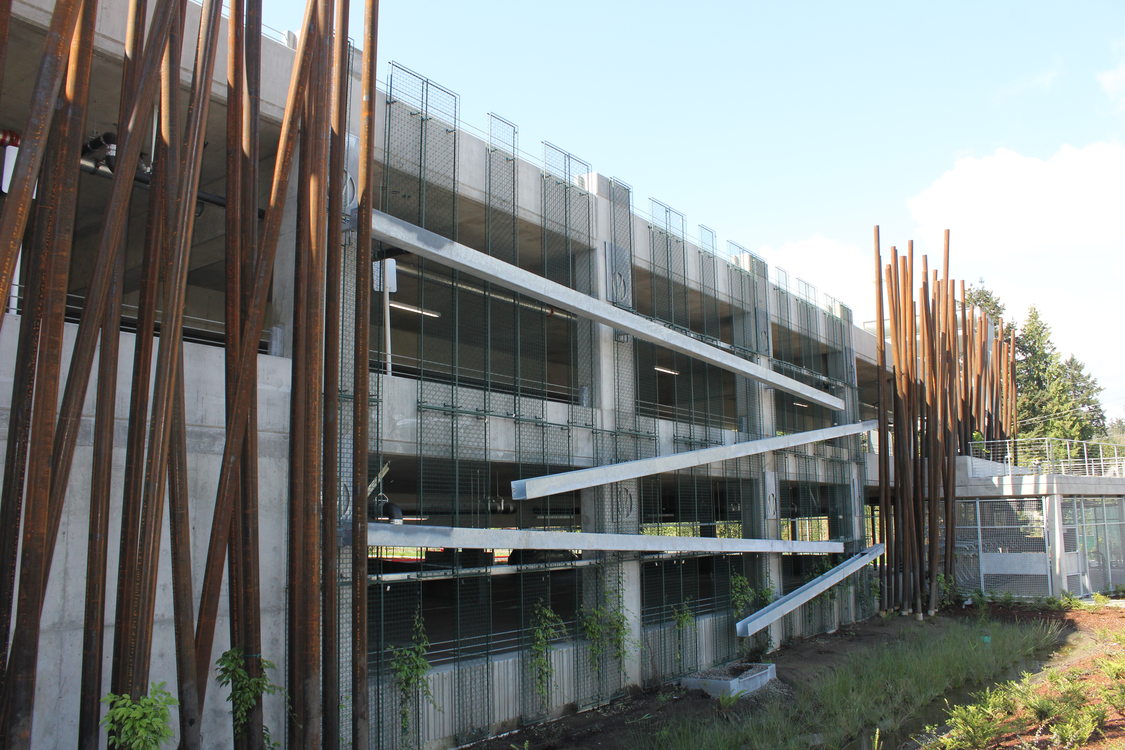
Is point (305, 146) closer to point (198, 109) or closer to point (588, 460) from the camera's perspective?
point (198, 109)

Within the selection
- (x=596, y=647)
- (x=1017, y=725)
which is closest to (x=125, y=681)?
(x=596, y=647)

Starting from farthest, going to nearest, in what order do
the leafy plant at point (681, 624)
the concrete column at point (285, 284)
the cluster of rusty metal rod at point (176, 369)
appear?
1. the leafy plant at point (681, 624)
2. the concrete column at point (285, 284)
3. the cluster of rusty metal rod at point (176, 369)

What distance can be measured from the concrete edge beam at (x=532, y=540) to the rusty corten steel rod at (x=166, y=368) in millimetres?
3115

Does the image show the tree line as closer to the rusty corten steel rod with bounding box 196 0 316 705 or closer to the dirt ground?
the dirt ground

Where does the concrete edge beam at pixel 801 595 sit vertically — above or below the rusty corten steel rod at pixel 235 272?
below

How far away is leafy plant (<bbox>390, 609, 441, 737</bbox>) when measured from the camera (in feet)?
37.2

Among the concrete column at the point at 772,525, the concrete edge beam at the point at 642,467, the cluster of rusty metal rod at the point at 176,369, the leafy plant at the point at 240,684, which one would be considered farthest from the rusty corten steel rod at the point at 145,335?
the concrete column at the point at 772,525

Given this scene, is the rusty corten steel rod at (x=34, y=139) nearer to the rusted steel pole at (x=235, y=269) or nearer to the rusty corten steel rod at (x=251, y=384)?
the rusted steel pole at (x=235, y=269)

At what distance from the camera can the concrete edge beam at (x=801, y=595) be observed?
18.9 metres

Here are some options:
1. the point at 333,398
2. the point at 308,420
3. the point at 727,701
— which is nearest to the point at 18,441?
the point at 308,420

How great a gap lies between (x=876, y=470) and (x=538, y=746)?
818 inches

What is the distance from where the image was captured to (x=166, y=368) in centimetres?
812

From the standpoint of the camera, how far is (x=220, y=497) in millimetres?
8500

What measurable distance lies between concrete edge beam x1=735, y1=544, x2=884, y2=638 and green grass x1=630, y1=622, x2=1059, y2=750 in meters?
1.84
